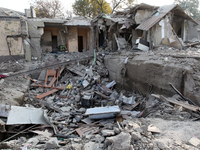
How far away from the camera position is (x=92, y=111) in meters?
6.52

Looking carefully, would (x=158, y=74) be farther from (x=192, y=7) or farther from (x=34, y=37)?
(x=192, y=7)

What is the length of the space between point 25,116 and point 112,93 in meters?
5.03

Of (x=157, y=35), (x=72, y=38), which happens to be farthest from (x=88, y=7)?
(x=157, y=35)

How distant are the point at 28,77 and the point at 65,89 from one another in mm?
3163

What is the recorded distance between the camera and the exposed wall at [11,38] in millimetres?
11961

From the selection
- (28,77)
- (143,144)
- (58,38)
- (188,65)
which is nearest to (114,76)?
(188,65)

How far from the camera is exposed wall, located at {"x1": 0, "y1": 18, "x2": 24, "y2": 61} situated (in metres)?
12.0

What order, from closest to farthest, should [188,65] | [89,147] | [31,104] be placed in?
[89,147]
[188,65]
[31,104]

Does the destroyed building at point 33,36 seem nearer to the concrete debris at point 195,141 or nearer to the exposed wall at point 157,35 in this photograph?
the exposed wall at point 157,35

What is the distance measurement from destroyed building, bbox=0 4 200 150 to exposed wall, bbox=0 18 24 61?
245 mm

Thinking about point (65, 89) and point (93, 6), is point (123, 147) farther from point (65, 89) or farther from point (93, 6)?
point (93, 6)

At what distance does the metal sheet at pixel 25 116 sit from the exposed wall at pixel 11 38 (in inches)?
333

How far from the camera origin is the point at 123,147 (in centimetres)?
278

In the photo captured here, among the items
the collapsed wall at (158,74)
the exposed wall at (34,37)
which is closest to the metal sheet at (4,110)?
the collapsed wall at (158,74)
